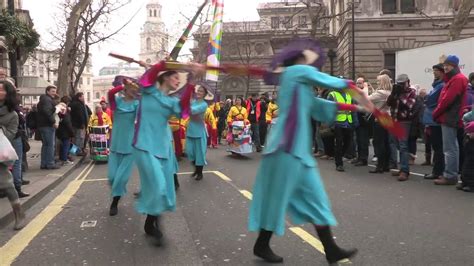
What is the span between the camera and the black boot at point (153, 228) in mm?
5081

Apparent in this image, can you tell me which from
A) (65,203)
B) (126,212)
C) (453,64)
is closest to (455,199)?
(453,64)

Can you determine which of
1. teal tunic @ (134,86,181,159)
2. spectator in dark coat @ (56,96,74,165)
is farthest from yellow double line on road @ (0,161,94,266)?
spectator in dark coat @ (56,96,74,165)

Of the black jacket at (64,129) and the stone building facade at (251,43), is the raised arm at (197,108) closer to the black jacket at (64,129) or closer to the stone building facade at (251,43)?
the black jacket at (64,129)

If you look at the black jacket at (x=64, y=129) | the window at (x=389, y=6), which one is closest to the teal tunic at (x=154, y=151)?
the black jacket at (x=64, y=129)

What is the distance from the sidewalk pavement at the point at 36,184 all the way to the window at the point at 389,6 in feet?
91.7

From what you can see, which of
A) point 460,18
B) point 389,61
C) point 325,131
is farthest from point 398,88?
point 389,61

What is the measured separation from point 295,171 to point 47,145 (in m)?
8.65

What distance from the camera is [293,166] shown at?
4008mm

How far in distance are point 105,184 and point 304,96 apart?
624 centimetres

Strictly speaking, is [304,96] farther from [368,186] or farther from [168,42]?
[168,42]

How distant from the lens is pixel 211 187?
335 inches

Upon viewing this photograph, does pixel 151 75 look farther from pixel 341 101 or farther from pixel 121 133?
pixel 341 101

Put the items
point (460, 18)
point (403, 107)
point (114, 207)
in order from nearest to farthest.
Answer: point (114, 207), point (403, 107), point (460, 18)

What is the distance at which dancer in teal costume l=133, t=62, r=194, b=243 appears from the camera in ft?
16.4
